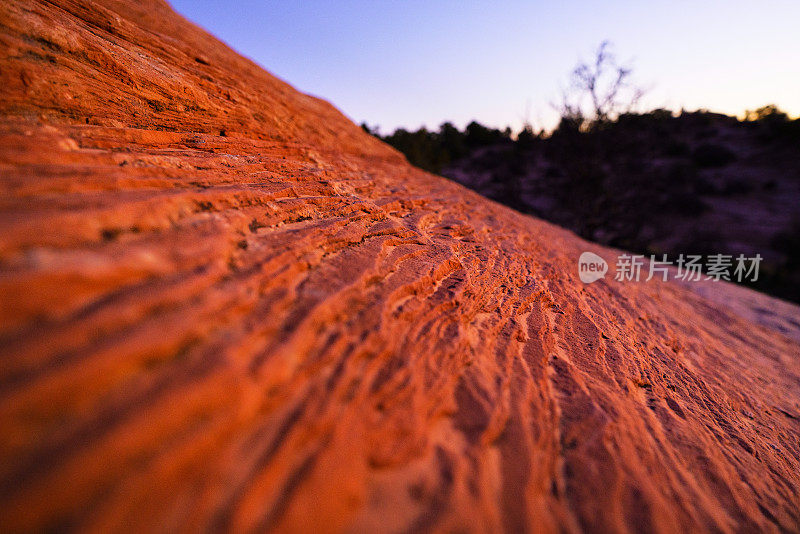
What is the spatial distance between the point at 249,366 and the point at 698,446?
7.54 ft

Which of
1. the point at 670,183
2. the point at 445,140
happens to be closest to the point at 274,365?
the point at 670,183

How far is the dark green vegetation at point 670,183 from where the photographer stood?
45.2 ft

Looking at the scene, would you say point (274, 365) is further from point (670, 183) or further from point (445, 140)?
point (445, 140)

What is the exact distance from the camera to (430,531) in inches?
36.6

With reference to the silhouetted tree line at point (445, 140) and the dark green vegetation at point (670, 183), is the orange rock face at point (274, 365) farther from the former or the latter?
the silhouetted tree line at point (445, 140)

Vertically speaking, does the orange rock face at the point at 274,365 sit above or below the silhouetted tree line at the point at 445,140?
below

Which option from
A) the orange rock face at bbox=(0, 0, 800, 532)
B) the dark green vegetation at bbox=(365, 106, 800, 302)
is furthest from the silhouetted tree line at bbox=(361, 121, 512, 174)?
the orange rock face at bbox=(0, 0, 800, 532)

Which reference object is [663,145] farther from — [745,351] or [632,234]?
[745,351]

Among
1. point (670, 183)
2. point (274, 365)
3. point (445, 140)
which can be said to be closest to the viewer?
point (274, 365)

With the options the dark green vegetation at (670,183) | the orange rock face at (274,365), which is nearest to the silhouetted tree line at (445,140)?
the dark green vegetation at (670,183)

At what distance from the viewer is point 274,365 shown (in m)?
1.10

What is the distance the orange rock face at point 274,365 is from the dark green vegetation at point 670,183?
1161 cm

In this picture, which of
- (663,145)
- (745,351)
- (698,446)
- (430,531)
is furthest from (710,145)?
(430,531)

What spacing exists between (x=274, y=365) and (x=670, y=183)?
24228 mm
